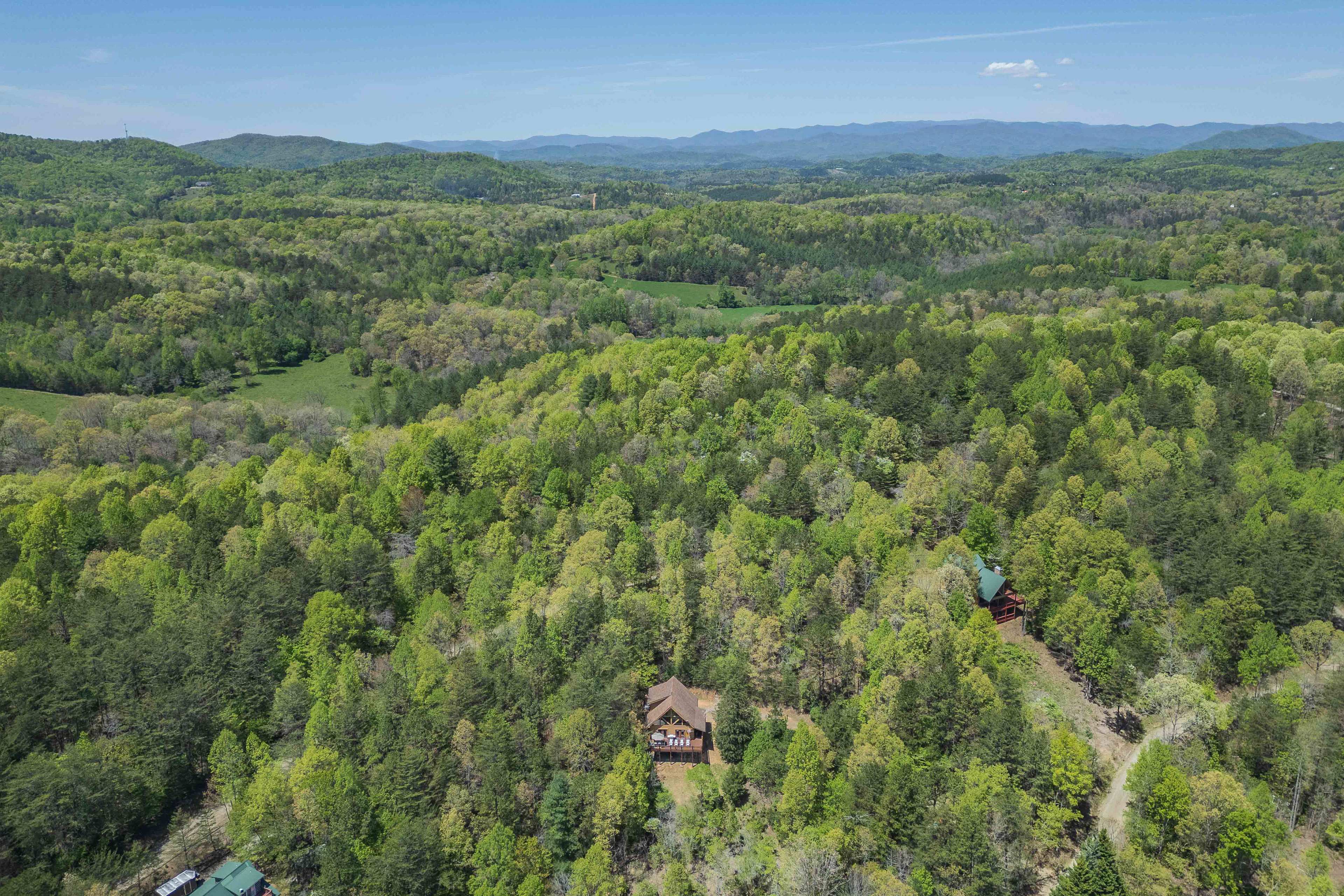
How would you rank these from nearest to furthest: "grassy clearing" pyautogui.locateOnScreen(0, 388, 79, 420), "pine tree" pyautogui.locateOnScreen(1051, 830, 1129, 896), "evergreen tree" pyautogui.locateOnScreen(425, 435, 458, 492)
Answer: "pine tree" pyautogui.locateOnScreen(1051, 830, 1129, 896) < "evergreen tree" pyautogui.locateOnScreen(425, 435, 458, 492) < "grassy clearing" pyautogui.locateOnScreen(0, 388, 79, 420)

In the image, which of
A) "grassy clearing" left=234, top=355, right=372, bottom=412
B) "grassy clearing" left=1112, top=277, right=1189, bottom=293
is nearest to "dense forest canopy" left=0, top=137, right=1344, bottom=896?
"grassy clearing" left=234, top=355, right=372, bottom=412

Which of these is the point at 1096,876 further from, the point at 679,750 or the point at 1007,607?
the point at 1007,607

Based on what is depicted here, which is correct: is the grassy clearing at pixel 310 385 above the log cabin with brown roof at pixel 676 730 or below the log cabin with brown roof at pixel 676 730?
above

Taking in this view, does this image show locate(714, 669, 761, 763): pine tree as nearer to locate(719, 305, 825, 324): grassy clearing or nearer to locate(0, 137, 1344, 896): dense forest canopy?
locate(0, 137, 1344, 896): dense forest canopy

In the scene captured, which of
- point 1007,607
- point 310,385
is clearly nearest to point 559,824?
point 1007,607

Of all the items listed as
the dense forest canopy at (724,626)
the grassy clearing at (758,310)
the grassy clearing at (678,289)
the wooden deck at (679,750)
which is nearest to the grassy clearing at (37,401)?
the dense forest canopy at (724,626)

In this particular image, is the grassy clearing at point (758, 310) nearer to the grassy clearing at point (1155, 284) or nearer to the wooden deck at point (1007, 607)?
the grassy clearing at point (1155, 284)
